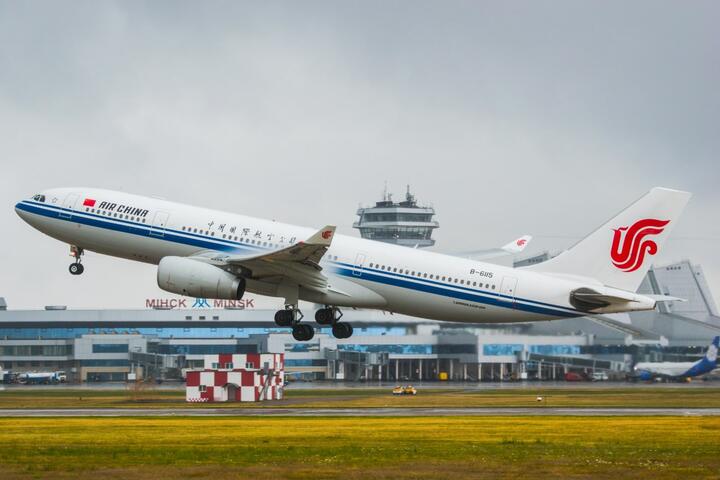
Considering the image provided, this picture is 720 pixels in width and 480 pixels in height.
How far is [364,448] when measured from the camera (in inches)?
1533

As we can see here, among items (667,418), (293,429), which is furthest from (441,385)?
(293,429)

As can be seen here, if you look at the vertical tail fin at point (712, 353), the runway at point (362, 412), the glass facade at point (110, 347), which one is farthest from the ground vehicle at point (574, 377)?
the glass facade at point (110, 347)

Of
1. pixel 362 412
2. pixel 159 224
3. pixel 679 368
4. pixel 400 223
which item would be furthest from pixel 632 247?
pixel 400 223

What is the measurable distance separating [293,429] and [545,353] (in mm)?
62014

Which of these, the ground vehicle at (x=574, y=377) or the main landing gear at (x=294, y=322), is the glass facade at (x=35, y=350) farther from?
the main landing gear at (x=294, y=322)

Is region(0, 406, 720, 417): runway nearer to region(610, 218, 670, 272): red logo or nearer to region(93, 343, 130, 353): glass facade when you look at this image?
region(610, 218, 670, 272): red logo

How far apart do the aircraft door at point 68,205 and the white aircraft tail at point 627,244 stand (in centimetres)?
2442

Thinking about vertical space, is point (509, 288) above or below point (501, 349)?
above

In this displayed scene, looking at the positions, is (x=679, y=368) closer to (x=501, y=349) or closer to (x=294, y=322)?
(x=501, y=349)

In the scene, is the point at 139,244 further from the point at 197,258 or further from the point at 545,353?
the point at 545,353

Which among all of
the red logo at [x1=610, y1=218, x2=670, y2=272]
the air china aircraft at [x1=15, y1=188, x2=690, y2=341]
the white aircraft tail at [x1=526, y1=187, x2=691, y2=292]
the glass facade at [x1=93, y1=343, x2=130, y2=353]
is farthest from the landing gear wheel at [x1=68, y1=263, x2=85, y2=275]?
the glass facade at [x1=93, y1=343, x2=130, y2=353]

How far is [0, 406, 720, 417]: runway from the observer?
6066 centimetres

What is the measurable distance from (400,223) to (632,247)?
137609 mm

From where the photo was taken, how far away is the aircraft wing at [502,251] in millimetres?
60306
